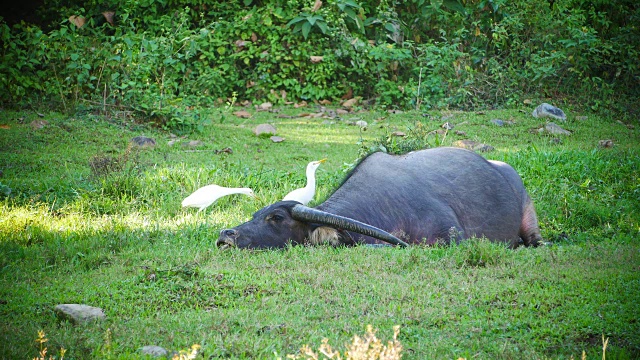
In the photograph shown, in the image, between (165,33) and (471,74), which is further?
(165,33)

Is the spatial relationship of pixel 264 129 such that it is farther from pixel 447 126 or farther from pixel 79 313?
pixel 79 313

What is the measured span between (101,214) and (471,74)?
6345 millimetres

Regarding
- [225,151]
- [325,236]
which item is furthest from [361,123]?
[325,236]

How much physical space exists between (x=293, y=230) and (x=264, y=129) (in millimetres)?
4318

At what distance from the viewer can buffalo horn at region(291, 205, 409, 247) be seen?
4992mm

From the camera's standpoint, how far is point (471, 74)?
1059cm

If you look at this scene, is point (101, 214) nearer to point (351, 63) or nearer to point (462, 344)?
point (462, 344)

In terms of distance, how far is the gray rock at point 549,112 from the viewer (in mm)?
9773

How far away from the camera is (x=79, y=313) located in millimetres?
3543

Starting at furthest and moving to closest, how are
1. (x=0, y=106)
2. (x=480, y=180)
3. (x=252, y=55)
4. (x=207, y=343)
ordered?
(x=252, y=55)
(x=0, y=106)
(x=480, y=180)
(x=207, y=343)

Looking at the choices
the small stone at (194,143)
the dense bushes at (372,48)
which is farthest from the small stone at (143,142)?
the dense bushes at (372,48)

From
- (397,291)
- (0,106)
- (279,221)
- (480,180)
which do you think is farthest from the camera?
(0,106)

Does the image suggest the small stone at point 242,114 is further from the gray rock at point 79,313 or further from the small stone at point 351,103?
the gray rock at point 79,313

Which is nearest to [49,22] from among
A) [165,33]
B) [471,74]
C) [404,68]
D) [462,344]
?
[165,33]
